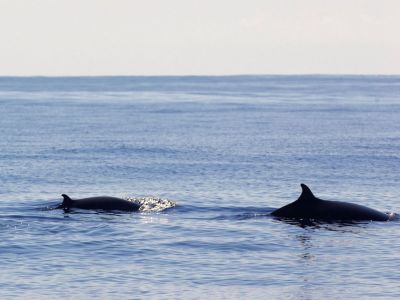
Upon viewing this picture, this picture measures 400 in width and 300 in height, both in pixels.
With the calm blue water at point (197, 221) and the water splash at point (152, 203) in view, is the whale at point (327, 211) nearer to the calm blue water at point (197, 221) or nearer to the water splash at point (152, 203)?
the calm blue water at point (197, 221)

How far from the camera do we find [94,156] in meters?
63.7

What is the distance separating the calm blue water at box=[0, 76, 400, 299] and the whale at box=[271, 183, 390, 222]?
81 centimetres

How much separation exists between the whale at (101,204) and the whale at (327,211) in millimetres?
6373

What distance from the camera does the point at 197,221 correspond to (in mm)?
36375

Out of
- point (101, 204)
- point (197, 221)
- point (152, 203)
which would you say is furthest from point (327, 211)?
point (101, 204)

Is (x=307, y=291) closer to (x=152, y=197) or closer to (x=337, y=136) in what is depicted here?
(x=152, y=197)

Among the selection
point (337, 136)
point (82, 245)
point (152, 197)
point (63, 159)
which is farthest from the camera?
point (337, 136)

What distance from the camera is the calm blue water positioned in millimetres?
26719

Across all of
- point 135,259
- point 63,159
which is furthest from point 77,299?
point 63,159

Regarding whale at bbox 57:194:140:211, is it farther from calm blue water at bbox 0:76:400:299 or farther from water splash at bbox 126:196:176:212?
calm blue water at bbox 0:76:400:299

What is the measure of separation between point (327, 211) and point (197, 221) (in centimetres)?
475

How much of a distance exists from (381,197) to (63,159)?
78.9ft

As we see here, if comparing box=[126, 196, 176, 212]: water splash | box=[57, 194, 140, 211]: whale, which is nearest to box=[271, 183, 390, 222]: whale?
box=[126, 196, 176, 212]: water splash

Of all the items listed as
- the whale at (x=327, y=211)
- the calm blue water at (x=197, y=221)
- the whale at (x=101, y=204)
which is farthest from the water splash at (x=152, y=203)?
the whale at (x=327, y=211)
